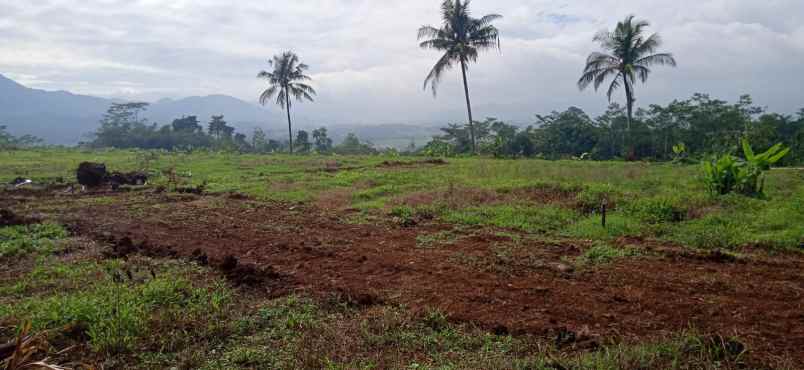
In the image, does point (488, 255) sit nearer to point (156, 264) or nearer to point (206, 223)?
point (156, 264)

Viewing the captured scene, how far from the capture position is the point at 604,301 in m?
4.54

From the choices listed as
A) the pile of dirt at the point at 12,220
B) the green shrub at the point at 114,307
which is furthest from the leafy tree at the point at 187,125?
the green shrub at the point at 114,307

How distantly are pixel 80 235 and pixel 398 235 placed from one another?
17.1ft

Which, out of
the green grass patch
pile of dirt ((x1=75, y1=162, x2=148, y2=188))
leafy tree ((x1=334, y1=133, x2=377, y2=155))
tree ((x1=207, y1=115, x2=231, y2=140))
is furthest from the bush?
tree ((x1=207, y1=115, x2=231, y2=140))

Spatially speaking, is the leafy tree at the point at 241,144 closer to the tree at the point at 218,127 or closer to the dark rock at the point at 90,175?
the tree at the point at 218,127

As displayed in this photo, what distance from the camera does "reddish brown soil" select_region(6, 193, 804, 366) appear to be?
4.09 m

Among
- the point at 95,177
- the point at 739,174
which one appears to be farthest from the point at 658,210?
the point at 95,177

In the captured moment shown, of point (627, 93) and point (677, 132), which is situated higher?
point (627, 93)

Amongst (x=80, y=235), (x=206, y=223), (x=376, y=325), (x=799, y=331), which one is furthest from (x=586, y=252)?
(x=80, y=235)

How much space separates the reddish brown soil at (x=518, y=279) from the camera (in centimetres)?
409

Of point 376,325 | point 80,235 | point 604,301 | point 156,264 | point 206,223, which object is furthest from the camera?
point 206,223

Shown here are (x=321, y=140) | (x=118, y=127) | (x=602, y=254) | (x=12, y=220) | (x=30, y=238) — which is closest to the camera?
(x=602, y=254)

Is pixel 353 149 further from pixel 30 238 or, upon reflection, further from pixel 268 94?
pixel 30 238

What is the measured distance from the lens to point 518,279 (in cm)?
523
